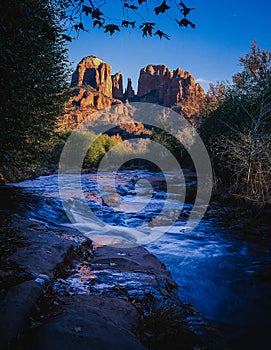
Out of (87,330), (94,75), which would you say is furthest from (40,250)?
(94,75)

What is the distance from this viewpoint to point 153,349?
2.51 meters

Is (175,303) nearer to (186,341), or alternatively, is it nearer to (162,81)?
(186,341)

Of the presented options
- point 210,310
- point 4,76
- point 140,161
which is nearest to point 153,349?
point 210,310

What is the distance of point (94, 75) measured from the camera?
15712cm

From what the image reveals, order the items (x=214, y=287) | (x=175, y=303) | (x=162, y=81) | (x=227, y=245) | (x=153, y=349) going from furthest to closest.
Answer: (x=162, y=81), (x=227, y=245), (x=214, y=287), (x=175, y=303), (x=153, y=349)

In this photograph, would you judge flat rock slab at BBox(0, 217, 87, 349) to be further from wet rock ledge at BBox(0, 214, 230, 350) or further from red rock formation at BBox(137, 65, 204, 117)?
red rock formation at BBox(137, 65, 204, 117)

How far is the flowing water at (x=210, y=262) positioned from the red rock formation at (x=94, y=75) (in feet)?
505

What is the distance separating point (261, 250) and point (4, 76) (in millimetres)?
7569

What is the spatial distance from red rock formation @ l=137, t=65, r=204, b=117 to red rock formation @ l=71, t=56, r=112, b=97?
2222 cm

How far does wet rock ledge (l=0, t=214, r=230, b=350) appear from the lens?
85.0 inches

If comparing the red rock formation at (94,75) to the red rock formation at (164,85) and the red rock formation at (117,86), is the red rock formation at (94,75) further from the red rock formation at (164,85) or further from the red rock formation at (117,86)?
the red rock formation at (164,85)

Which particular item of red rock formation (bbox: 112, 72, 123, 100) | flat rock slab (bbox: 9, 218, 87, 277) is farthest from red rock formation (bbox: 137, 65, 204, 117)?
flat rock slab (bbox: 9, 218, 87, 277)

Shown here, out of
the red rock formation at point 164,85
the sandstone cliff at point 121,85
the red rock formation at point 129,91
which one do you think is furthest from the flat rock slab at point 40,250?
the red rock formation at point 129,91

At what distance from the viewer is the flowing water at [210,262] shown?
398 centimetres
